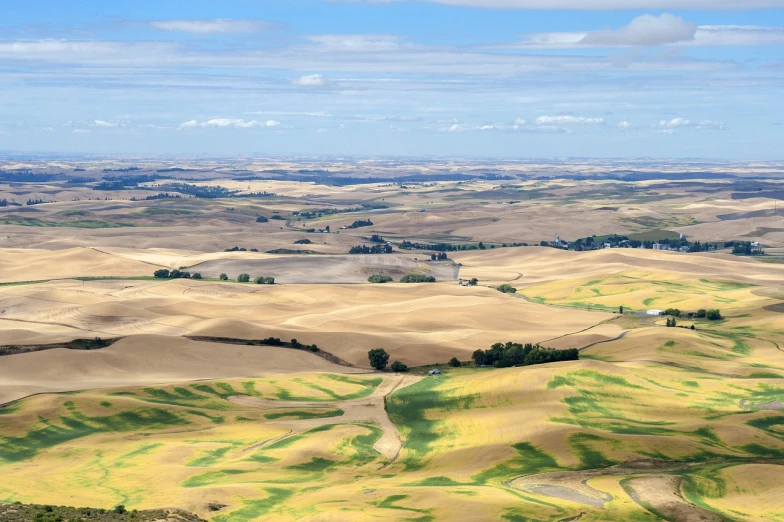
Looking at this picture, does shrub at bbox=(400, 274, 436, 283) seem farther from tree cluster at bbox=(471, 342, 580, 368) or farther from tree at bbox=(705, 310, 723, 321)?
tree cluster at bbox=(471, 342, 580, 368)

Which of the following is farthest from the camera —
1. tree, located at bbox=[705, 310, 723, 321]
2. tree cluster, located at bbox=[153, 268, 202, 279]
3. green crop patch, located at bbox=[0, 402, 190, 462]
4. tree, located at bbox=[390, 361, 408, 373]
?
tree cluster, located at bbox=[153, 268, 202, 279]

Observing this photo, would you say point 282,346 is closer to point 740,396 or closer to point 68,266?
point 740,396

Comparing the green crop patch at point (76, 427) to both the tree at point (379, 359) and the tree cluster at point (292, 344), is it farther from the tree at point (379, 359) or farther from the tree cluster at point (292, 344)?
the tree cluster at point (292, 344)

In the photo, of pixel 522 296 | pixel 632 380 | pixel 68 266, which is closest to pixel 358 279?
pixel 522 296

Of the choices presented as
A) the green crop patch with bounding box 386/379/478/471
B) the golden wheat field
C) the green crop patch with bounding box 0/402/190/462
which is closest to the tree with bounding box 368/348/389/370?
the golden wheat field

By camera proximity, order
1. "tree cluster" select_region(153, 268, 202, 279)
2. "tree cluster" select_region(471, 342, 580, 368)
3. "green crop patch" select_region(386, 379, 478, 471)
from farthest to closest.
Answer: "tree cluster" select_region(153, 268, 202, 279)
"tree cluster" select_region(471, 342, 580, 368)
"green crop patch" select_region(386, 379, 478, 471)
